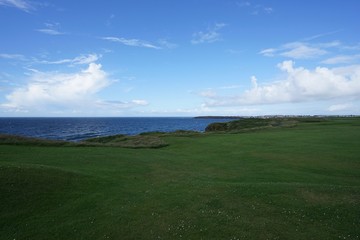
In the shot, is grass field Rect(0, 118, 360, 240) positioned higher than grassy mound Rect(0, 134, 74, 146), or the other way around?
grassy mound Rect(0, 134, 74, 146)

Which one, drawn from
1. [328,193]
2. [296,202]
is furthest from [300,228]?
[328,193]

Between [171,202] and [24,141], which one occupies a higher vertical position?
[24,141]

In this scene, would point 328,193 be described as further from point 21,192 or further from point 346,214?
point 21,192

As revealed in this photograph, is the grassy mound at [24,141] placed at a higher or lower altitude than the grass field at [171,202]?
higher

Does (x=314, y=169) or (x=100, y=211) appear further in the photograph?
(x=314, y=169)

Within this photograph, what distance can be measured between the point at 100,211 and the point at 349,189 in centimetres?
1504

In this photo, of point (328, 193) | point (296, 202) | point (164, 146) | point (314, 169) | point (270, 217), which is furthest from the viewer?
point (164, 146)

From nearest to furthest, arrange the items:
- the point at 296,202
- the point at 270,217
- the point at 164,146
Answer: the point at 270,217
the point at 296,202
the point at 164,146

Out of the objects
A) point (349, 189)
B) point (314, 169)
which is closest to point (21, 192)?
point (349, 189)

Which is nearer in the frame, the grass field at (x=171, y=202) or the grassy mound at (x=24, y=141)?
the grass field at (x=171, y=202)

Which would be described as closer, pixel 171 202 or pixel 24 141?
pixel 171 202

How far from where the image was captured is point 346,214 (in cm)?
1596

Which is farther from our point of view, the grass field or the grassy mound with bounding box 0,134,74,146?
the grassy mound with bounding box 0,134,74,146

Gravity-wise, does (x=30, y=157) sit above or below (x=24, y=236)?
above
